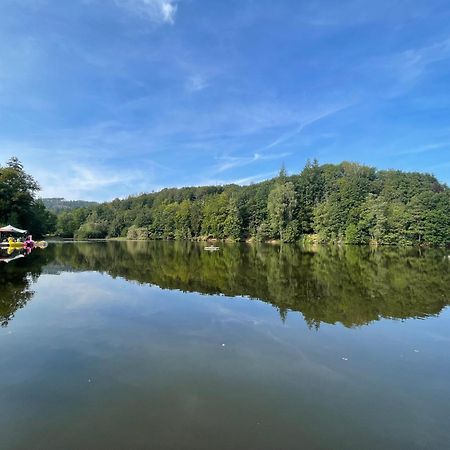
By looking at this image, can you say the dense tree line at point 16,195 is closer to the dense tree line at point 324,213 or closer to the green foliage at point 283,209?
the dense tree line at point 324,213

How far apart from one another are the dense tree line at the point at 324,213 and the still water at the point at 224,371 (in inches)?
2037

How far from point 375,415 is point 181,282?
15.2 m

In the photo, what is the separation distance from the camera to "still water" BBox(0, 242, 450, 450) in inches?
209

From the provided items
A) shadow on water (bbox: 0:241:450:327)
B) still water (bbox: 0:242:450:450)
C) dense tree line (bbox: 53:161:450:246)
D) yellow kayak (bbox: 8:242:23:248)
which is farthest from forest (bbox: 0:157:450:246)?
still water (bbox: 0:242:450:450)

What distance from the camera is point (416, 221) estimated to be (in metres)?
61.6

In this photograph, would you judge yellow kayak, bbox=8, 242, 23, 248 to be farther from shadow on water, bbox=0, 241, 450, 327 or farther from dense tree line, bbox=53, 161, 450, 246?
dense tree line, bbox=53, 161, 450, 246

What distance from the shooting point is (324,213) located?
72.6 metres

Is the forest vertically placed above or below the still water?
above

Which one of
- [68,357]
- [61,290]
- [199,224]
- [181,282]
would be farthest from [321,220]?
[68,357]

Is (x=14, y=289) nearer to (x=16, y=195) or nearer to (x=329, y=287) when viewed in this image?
(x=329, y=287)

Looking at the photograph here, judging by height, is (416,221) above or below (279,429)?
above

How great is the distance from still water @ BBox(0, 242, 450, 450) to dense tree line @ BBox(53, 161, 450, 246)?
5175 cm

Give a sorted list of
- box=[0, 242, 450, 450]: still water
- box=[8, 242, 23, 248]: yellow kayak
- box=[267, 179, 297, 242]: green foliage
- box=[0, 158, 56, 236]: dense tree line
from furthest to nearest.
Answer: box=[267, 179, 297, 242]: green foliage, box=[0, 158, 56, 236]: dense tree line, box=[8, 242, 23, 248]: yellow kayak, box=[0, 242, 450, 450]: still water

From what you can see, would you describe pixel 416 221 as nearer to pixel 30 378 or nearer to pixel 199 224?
pixel 199 224
